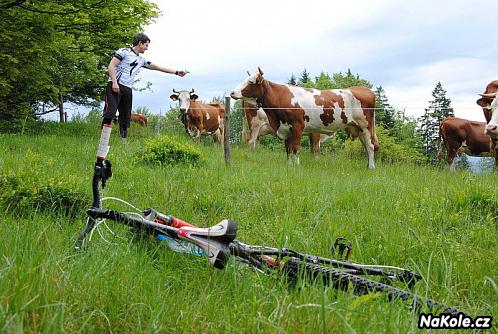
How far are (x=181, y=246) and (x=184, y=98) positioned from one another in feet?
45.7

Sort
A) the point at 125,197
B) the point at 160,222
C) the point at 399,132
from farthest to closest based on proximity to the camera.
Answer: the point at 399,132, the point at 125,197, the point at 160,222

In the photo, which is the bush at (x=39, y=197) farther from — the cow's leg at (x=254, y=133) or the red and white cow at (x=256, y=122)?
the red and white cow at (x=256, y=122)

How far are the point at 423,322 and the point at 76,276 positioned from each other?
5.10 feet

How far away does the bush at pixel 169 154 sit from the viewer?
7.33 m

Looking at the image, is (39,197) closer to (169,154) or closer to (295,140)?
(169,154)

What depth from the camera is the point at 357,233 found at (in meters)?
3.79

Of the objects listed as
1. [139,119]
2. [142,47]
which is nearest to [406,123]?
[139,119]

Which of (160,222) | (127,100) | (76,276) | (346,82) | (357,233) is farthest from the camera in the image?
(346,82)

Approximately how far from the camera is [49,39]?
10.3 meters

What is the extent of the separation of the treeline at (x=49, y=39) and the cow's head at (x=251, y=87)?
3780mm

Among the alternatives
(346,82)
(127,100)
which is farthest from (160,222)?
(346,82)

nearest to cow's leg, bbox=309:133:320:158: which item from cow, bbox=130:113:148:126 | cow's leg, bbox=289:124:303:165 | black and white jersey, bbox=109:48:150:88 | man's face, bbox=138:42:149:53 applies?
cow's leg, bbox=289:124:303:165

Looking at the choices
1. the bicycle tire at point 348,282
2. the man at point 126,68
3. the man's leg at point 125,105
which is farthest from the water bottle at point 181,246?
the man's leg at point 125,105

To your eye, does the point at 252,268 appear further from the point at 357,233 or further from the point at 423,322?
the point at 357,233
